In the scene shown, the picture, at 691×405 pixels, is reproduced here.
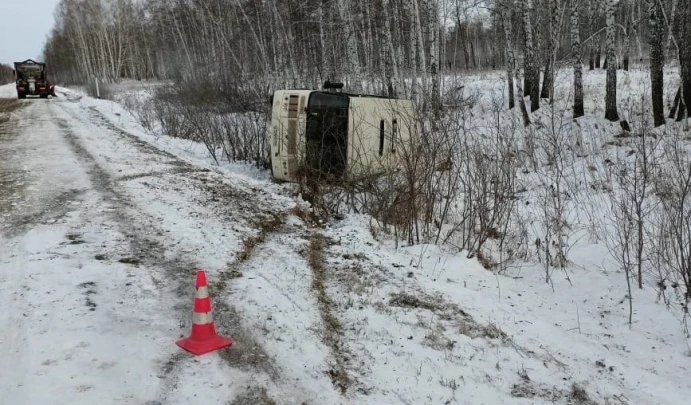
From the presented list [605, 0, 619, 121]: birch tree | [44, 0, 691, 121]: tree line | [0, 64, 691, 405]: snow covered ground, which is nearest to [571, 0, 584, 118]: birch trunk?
Answer: [44, 0, 691, 121]: tree line

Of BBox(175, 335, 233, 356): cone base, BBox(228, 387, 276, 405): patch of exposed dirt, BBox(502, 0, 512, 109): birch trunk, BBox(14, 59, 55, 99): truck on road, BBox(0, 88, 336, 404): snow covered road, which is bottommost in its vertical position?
BBox(228, 387, 276, 405): patch of exposed dirt

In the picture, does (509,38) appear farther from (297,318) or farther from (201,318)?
(201,318)

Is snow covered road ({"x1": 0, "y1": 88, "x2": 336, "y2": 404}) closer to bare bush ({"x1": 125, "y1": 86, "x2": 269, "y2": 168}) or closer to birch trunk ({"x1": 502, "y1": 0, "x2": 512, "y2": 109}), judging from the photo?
bare bush ({"x1": 125, "y1": 86, "x2": 269, "y2": 168})

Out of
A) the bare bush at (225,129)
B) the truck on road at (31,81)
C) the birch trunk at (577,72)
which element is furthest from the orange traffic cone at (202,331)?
the truck on road at (31,81)

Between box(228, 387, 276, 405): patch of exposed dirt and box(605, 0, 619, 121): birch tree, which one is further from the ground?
box(605, 0, 619, 121): birch tree

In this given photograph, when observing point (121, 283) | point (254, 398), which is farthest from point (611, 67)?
point (254, 398)

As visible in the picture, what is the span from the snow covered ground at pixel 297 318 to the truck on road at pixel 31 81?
3278 cm

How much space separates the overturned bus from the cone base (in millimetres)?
4166

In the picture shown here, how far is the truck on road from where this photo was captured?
114 feet

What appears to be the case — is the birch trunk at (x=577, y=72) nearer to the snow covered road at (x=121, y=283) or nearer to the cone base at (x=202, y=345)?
the snow covered road at (x=121, y=283)

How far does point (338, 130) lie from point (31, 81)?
35.4m

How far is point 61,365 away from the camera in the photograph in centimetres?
331

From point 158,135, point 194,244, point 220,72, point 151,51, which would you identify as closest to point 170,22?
point 220,72

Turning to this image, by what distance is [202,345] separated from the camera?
3562 millimetres
